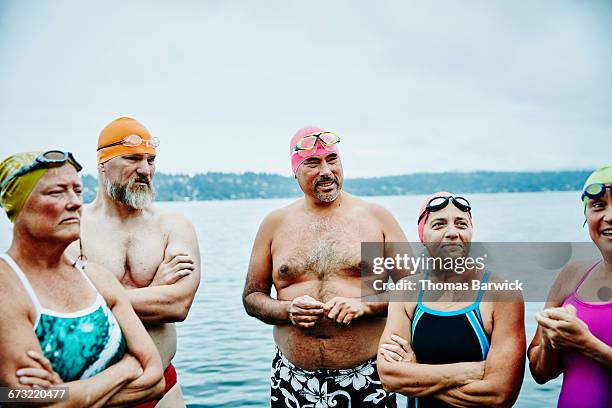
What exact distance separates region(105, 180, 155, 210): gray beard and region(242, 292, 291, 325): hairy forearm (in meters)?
1.13

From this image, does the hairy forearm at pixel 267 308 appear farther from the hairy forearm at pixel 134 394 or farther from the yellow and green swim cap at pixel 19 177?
the yellow and green swim cap at pixel 19 177

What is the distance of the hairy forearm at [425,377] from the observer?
3.13 m

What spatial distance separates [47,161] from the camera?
106 inches

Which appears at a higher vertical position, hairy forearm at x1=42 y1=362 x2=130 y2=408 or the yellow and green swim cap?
the yellow and green swim cap

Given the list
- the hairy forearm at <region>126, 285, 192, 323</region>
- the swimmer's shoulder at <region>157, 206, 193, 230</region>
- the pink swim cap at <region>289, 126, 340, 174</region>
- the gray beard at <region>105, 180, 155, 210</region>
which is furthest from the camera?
the pink swim cap at <region>289, 126, 340, 174</region>

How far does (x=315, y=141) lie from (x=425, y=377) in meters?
2.01

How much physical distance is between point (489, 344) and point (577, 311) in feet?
1.64

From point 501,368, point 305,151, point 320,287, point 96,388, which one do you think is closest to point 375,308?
point 320,287

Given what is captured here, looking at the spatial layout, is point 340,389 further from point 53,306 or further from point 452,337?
point 53,306

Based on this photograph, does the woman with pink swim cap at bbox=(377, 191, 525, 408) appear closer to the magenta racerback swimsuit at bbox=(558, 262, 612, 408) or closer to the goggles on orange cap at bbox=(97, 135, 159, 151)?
the magenta racerback swimsuit at bbox=(558, 262, 612, 408)

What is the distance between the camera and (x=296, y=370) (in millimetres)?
4301

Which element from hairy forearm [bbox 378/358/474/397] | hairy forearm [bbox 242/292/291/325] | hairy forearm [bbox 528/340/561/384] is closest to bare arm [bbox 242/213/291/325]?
hairy forearm [bbox 242/292/291/325]

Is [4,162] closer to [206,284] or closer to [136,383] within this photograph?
[136,383]

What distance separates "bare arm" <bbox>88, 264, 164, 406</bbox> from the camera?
9.47ft
